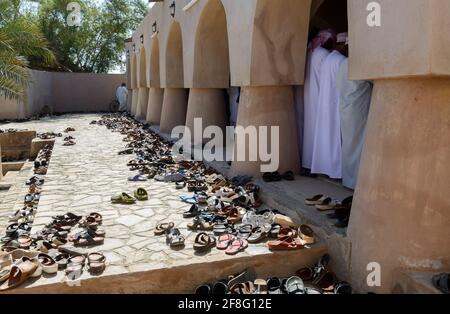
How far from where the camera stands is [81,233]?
451 centimetres

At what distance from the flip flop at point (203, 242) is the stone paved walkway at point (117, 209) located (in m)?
0.08

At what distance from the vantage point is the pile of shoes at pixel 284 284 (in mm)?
3789

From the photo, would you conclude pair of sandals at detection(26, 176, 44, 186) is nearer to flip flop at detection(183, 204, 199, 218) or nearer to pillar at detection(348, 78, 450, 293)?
flip flop at detection(183, 204, 199, 218)

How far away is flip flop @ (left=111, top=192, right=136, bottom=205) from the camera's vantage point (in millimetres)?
5902

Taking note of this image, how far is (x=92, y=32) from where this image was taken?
30672mm

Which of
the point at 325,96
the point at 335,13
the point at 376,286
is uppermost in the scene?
the point at 335,13

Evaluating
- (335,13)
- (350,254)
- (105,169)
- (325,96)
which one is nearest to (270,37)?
(325,96)

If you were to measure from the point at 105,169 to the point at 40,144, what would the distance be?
581 centimetres

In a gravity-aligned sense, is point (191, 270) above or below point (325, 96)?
below

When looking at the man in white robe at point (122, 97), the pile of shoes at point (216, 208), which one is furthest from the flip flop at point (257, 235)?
the man in white robe at point (122, 97)

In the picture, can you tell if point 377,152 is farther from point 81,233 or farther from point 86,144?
point 86,144

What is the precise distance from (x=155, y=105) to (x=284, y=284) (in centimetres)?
1310

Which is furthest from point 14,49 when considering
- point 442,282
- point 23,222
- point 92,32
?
point 92,32

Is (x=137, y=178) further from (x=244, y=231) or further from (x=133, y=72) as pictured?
(x=133, y=72)
